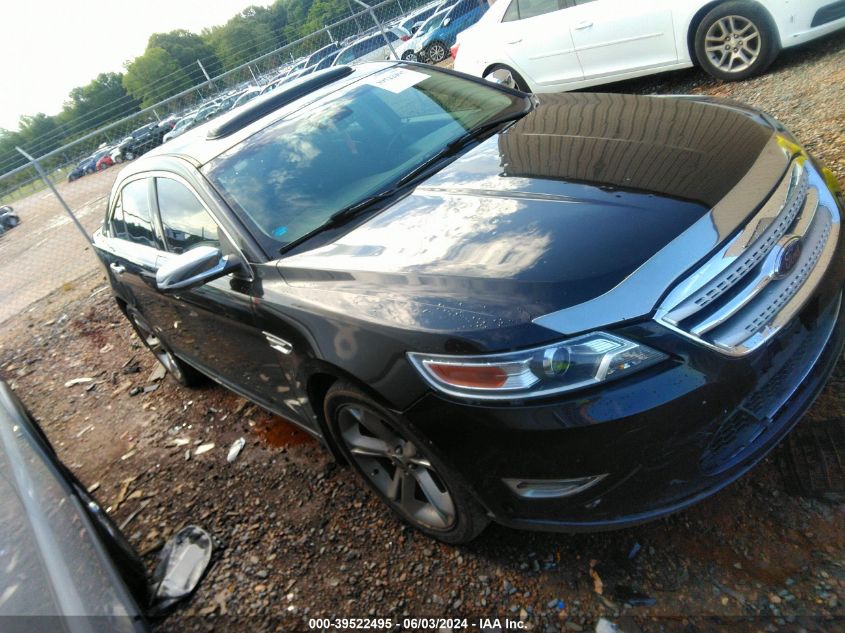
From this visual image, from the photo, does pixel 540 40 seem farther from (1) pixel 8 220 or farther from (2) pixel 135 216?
(1) pixel 8 220

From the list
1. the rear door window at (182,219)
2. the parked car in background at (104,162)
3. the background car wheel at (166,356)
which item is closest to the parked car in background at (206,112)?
the parked car in background at (104,162)

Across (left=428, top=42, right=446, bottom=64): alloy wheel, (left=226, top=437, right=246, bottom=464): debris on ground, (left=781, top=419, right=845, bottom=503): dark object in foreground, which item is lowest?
(left=781, top=419, right=845, bottom=503): dark object in foreground

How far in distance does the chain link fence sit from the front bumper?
8.16 m

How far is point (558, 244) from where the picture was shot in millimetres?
1892

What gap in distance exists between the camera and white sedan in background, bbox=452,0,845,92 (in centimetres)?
520

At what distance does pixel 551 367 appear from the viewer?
1.66 meters

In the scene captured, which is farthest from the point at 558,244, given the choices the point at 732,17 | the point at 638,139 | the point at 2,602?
the point at 732,17

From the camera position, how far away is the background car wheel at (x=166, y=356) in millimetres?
4223

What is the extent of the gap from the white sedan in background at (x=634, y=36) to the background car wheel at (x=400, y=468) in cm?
360

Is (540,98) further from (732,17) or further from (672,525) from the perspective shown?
(732,17)

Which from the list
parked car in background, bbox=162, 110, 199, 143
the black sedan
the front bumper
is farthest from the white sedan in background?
parked car in background, bbox=162, 110, 199, 143

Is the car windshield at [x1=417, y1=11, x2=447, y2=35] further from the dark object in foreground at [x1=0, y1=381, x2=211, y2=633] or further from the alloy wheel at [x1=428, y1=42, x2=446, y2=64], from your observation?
the dark object in foreground at [x1=0, y1=381, x2=211, y2=633]

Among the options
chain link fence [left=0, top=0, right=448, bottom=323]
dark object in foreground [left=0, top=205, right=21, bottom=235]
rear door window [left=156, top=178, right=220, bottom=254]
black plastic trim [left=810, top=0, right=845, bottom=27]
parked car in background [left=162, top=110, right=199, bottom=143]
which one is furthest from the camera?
parked car in background [left=162, top=110, right=199, bottom=143]

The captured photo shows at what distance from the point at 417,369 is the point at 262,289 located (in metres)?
0.90
